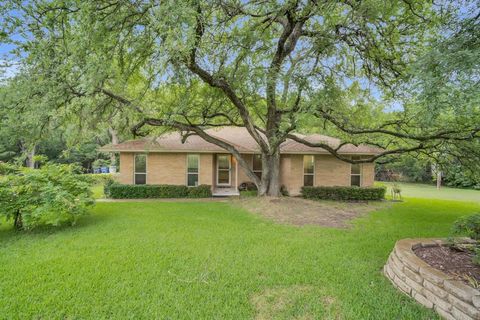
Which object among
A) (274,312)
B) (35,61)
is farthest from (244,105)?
(274,312)

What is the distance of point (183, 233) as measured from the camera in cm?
714

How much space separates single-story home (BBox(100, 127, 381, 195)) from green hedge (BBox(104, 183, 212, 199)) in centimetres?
Result: 98

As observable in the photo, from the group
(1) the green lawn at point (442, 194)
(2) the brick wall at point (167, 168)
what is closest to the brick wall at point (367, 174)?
(1) the green lawn at point (442, 194)

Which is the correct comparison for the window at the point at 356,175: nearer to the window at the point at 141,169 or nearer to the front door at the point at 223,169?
the front door at the point at 223,169

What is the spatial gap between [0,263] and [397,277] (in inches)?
281

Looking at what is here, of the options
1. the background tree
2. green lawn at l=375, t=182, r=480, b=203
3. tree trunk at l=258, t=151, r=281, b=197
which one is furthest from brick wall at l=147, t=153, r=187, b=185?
green lawn at l=375, t=182, r=480, b=203

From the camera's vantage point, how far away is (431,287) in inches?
137

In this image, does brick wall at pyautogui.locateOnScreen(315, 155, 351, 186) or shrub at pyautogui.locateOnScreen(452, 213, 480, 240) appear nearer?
shrub at pyautogui.locateOnScreen(452, 213, 480, 240)

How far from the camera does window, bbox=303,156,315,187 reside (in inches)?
631

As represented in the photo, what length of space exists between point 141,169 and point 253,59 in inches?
370

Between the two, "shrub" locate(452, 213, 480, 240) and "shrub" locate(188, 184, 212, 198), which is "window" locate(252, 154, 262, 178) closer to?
"shrub" locate(188, 184, 212, 198)

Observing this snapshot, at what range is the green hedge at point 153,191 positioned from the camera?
1401 centimetres

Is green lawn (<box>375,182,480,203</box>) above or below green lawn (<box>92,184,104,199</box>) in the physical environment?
below

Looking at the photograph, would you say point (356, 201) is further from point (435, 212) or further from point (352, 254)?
point (352, 254)
